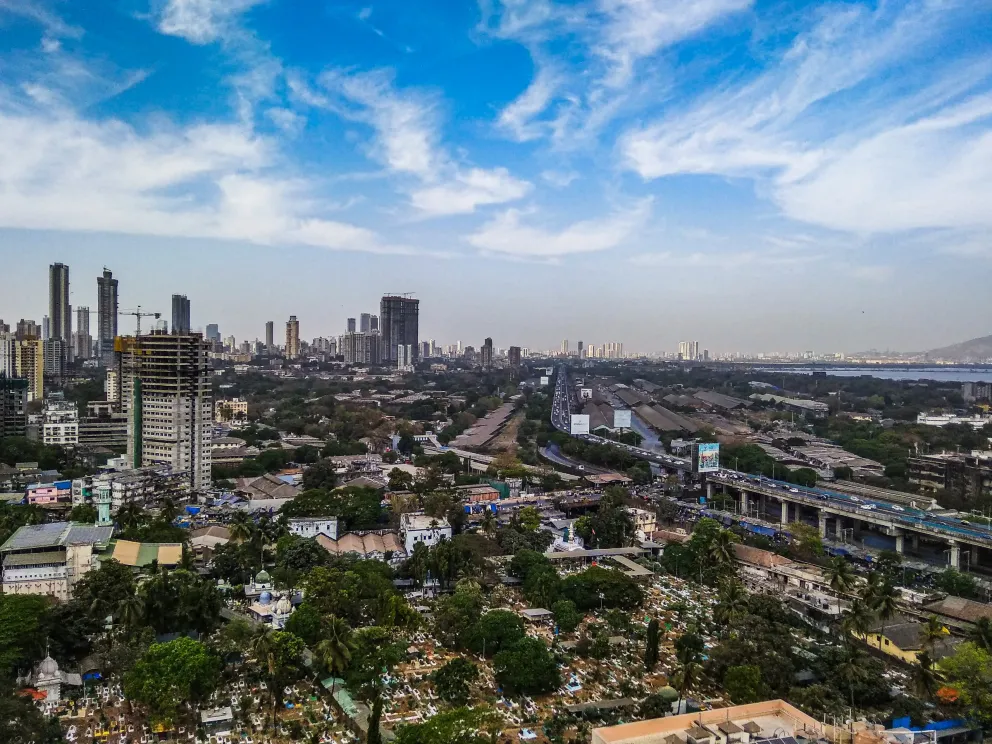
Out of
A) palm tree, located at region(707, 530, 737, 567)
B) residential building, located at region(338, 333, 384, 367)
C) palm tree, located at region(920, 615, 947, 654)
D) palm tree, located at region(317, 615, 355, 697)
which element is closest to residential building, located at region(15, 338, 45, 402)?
palm tree, located at region(317, 615, 355, 697)

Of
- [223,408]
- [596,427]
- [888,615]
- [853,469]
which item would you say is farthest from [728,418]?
[888,615]

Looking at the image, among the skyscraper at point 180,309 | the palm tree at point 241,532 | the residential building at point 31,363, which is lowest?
the palm tree at point 241,532

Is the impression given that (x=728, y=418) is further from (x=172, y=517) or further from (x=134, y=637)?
(x=134, y=637)

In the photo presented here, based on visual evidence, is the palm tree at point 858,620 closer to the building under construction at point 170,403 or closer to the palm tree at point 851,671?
the palm tree at point 851,671

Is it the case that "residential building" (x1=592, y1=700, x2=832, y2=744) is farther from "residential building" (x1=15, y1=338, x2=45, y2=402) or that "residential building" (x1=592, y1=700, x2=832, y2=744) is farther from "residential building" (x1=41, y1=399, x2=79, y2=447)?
"residential building" (x1=15, y1=338, x2=45, y2=402)

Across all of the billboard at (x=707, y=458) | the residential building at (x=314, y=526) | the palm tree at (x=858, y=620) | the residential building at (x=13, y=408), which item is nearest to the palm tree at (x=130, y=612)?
the residential building at (x=314, y=526)

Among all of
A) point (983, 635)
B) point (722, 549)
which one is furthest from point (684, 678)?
point (722, 549)
